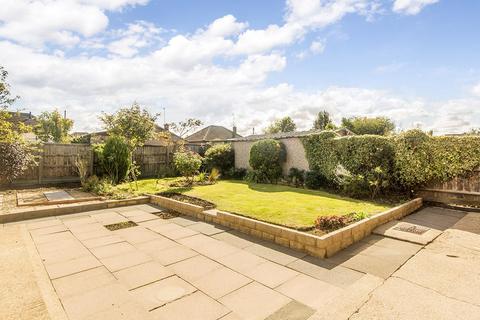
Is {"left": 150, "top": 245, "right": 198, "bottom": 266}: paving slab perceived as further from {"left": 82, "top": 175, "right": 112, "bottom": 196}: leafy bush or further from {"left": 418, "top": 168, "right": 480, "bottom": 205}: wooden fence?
{"left": 418, "top": 168, "right": 480, "bottom": 205}: wooden fence

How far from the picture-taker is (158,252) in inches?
201

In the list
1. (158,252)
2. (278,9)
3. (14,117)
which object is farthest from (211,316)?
(14,117)

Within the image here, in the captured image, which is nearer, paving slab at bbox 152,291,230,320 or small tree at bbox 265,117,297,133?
paving slab at bbox 152,291,230,320

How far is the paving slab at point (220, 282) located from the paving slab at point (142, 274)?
0.61 m

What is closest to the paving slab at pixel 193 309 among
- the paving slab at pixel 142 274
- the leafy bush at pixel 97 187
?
the paving slab at pixel 142 274

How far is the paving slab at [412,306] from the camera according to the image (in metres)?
3.07

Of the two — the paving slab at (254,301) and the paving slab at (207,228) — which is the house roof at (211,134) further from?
the paving slab at (254,301)

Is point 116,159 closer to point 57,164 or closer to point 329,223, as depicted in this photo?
point 57,164

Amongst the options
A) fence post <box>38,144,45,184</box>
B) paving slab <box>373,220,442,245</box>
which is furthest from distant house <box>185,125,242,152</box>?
paving slab <box>373,220,442,245</box>

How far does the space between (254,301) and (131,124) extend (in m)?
12.7

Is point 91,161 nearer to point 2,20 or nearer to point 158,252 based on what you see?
point 2,20

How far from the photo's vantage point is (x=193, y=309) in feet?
10.6

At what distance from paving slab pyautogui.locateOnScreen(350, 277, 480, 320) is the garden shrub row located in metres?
6.18

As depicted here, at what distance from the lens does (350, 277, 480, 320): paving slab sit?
3066mm
